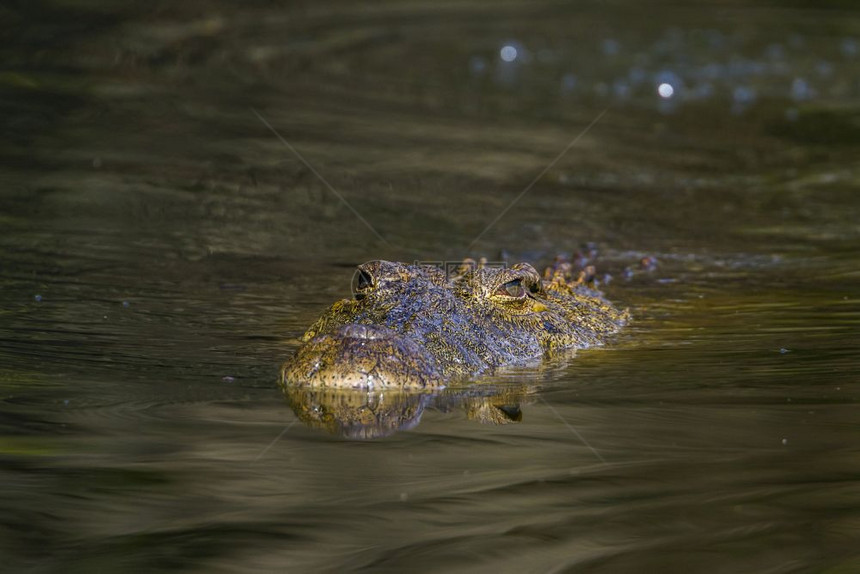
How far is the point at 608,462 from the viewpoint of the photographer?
414 centimetres

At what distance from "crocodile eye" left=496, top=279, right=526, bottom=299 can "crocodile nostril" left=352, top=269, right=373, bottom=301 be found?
654 millimetres

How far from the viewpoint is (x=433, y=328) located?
5.34 meters

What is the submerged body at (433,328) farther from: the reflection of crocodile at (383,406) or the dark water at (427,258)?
the dark water at (427,258)

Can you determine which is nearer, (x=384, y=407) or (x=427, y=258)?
(x=384, y=407)

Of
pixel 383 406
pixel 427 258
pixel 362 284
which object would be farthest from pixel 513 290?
pixel 427 258

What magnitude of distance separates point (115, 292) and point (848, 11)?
15.6m

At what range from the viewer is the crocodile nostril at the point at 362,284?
5744 millimetres

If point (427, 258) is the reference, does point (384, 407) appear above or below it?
below

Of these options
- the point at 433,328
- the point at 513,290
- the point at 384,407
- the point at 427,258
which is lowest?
the point at 384,407

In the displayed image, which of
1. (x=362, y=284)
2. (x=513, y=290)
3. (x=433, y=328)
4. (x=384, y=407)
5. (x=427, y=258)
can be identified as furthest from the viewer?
(x=427, y=258)

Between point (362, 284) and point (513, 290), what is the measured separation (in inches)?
30.5

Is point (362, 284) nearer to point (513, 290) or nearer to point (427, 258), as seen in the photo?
point (513, 290)

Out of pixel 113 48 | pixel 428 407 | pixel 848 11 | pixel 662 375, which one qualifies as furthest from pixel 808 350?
pixel 848 11

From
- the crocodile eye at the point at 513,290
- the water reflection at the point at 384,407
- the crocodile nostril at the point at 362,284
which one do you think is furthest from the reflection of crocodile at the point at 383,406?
the crocodile eye at the point at 513,290
